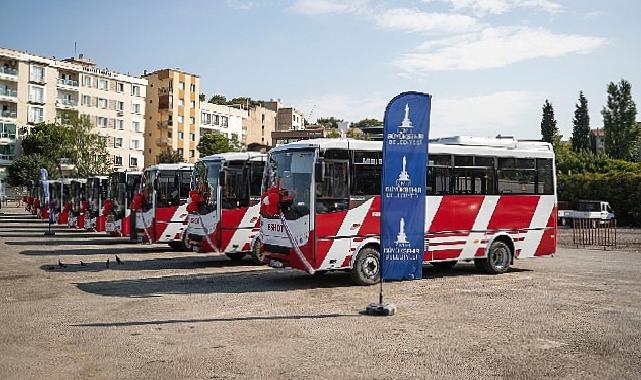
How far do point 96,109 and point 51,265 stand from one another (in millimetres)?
67000

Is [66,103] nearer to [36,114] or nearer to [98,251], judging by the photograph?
[36,114]

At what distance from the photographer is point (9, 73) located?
6900cm

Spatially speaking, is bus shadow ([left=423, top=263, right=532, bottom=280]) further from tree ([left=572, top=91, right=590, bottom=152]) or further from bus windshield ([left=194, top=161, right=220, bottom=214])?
tree ([left=572, top=91, right=590, bottom=152])

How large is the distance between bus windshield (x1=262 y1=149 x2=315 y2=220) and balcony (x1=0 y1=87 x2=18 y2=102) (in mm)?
66147

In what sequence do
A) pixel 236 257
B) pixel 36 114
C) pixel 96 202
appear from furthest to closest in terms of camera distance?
pixel 36 114 < pixel 96 202 < pixel 236 257

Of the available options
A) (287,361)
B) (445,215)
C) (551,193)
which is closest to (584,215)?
(551,193)

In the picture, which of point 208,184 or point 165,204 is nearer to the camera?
point 208,184

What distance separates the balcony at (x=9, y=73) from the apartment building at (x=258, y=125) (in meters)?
38.5

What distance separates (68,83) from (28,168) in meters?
16.5

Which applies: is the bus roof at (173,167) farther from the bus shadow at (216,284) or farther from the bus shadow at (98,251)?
the bus shadow at (216,284)

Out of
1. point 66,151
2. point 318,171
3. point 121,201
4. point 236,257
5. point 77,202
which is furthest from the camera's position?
point 66,151

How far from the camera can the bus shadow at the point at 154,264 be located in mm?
16122

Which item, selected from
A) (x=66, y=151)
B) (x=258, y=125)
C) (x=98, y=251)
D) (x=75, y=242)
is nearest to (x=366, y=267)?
(x=98, y=251)

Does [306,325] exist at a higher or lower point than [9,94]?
lower
